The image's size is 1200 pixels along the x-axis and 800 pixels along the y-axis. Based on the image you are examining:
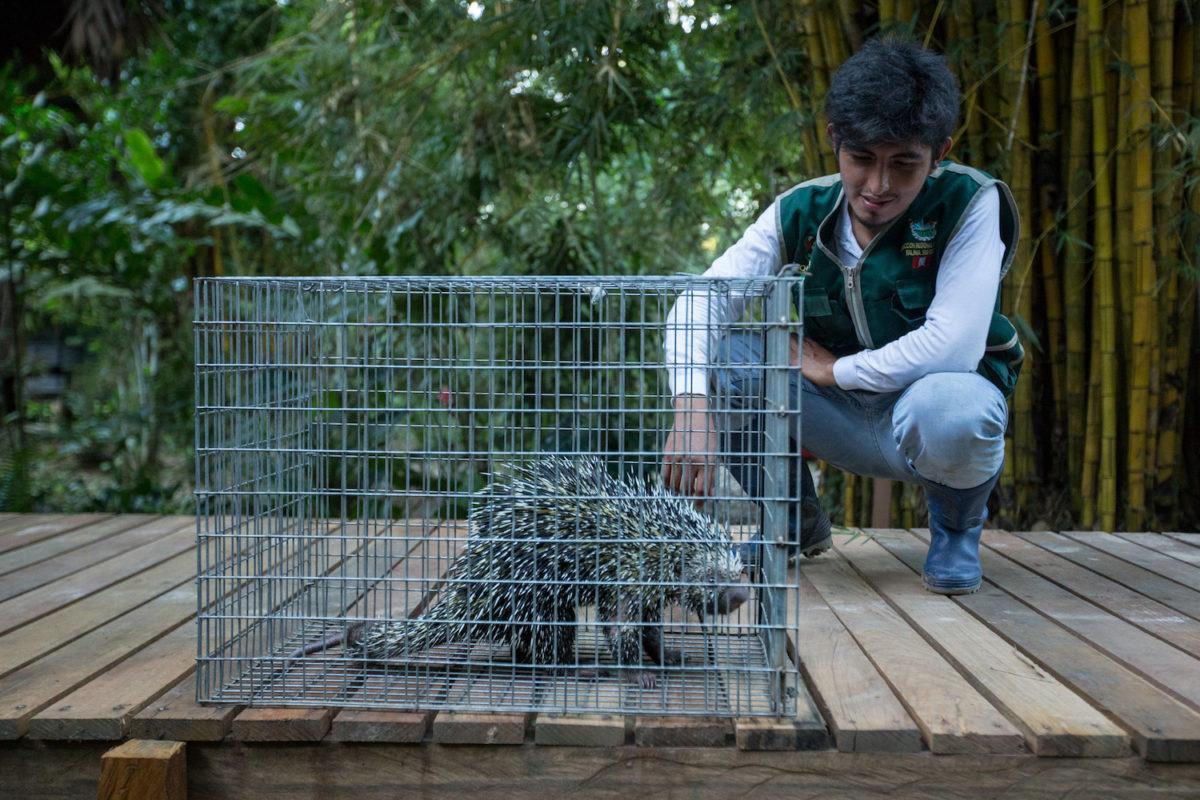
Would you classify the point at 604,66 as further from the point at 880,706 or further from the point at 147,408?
the point at 147,408

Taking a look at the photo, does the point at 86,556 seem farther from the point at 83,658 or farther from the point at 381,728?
the point at 381,728

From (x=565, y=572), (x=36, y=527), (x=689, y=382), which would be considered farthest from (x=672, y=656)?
(x=36, y=527)

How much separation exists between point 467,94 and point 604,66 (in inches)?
31.8

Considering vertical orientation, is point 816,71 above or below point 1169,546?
above

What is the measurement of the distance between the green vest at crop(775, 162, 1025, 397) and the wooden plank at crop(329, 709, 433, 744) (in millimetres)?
1357

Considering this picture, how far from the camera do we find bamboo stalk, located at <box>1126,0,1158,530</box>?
9.46ft

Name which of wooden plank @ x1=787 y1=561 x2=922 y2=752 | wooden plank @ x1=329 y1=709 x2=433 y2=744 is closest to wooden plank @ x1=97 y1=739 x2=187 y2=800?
wooden plank @ x1=329 y1=709 x2=433 y2=744

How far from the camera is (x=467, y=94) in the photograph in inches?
172

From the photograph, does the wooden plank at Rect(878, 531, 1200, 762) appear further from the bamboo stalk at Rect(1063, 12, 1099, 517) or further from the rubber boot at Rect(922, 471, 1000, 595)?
the bamboo stalk at Rect(1063, 12, 1099, 517)

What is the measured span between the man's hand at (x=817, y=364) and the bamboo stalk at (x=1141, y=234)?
1.09 metres

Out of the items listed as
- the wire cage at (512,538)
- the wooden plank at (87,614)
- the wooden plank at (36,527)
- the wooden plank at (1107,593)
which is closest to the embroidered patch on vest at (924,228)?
the wire cage at (512,538)

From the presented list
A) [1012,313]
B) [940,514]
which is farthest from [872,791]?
[1012,313]

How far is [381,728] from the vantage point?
1.71 meters

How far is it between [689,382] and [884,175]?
69cm
